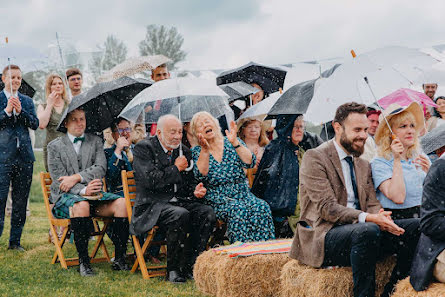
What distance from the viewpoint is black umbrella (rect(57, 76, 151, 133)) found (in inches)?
295

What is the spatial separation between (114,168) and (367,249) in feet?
13.0

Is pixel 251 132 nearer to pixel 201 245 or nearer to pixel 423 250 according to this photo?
pixel 201 245

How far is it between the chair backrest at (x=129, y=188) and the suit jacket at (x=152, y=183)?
220 millimetres

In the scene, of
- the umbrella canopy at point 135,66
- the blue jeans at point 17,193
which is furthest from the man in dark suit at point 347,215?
the blue jeans at point 17,193

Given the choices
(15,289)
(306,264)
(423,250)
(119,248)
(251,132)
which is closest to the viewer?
(423,250)

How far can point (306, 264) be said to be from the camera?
16.1 feet

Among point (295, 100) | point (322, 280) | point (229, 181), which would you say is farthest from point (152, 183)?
point (322, 280)

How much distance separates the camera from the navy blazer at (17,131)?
803 centimetres

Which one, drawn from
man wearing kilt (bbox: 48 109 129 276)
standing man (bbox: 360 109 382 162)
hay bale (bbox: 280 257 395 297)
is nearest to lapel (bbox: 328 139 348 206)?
hay bale (bbox: 280 257 395 297)

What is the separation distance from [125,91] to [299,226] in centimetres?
374

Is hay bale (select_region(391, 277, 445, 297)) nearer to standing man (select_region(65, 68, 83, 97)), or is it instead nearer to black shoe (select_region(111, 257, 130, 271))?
black shoe (select_region(111, 257, 130, 271))

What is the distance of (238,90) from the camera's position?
852 centimetres

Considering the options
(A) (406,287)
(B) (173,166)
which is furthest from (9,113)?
(A) (406,287)

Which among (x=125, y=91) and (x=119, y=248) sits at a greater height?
(x=125, y=91)
